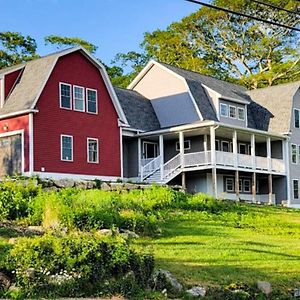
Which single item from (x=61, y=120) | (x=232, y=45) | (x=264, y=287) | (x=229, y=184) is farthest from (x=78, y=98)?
(x=232, y=45)

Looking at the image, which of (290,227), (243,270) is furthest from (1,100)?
(243,270)

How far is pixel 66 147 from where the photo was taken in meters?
29.7

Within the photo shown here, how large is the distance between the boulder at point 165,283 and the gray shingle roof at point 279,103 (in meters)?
29.3

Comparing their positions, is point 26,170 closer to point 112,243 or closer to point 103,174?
point 103,174

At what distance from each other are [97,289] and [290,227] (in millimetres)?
12771

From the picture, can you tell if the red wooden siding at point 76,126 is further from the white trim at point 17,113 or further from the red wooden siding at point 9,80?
the red wooden siding at point 9,80

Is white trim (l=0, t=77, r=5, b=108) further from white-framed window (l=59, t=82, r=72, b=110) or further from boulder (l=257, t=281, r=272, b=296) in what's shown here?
boulder (l=257, t=281, r=272, b=296)

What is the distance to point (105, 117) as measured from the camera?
104 ft

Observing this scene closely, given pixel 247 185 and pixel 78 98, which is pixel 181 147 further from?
pixel 247 185

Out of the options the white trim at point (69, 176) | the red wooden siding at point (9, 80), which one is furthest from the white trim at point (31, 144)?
the red wooden siding at point (9, 80)

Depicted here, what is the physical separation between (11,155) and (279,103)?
18.9 m

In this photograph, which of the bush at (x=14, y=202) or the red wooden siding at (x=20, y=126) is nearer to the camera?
the bush at (x=14, y=202)

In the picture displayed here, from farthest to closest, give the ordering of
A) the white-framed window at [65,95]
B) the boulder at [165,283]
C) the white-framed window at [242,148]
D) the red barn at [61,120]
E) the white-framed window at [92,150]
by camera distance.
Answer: the white-framed window at [242,148], the white-framed window at [92,150], the white-framed window at [65,95], the red barn at [61,120], the boulder at [165,283]

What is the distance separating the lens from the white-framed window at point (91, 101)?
31047 millimetres
